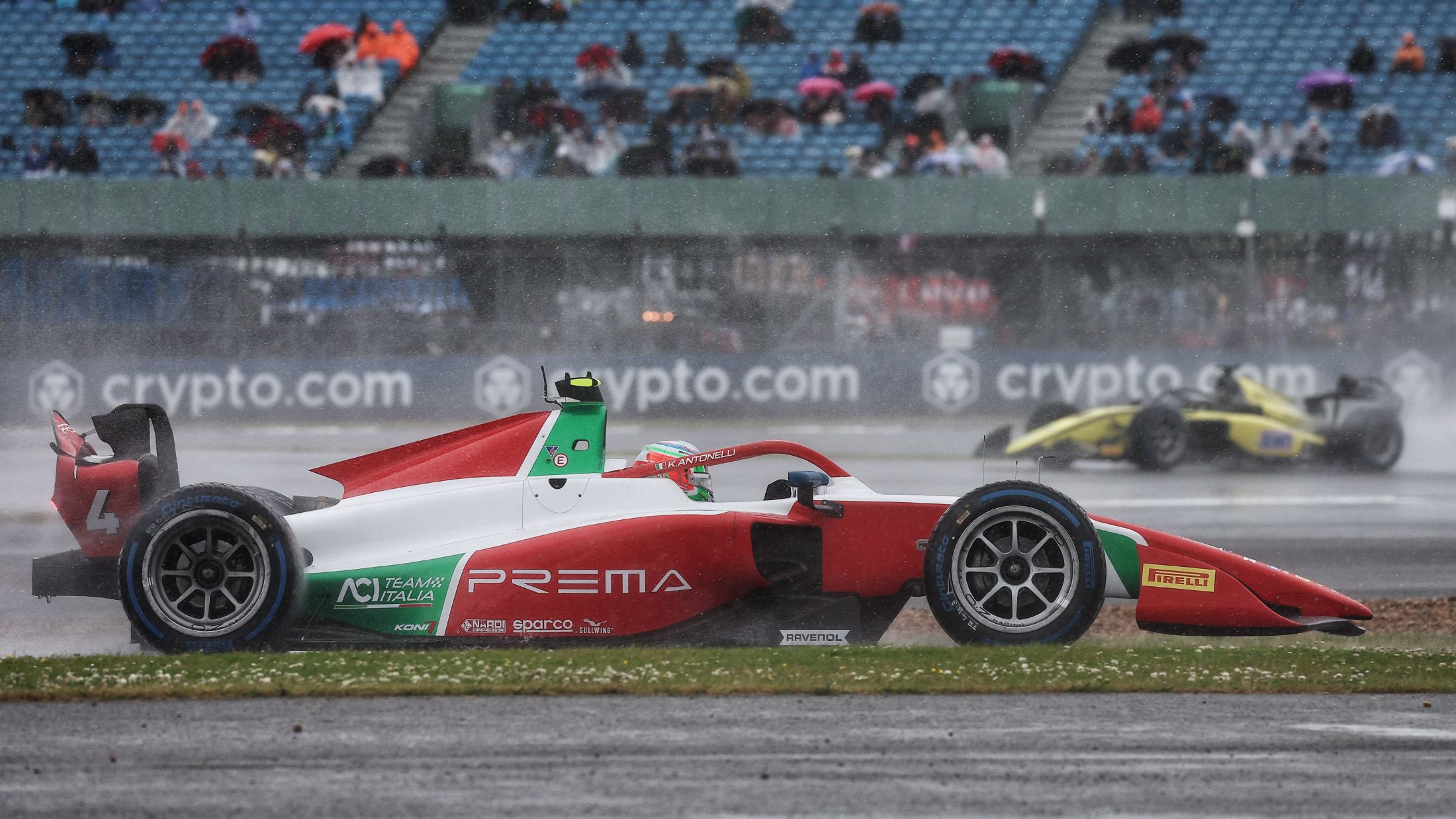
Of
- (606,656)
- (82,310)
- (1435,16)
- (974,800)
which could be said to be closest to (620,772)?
(974,800)

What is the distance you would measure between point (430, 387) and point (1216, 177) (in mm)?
10002

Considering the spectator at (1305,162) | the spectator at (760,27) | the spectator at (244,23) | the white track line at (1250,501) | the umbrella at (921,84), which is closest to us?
the white track line at (1250,501)

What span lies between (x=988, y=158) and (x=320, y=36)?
391 inches

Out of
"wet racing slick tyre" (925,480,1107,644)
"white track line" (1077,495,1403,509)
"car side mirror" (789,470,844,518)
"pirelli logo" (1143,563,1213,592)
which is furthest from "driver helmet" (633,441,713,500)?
"white track line" (1077,495,1403,509)

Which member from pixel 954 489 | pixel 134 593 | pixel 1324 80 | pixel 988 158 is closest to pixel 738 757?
pixel 134 593

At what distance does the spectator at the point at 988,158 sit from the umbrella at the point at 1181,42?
3.75 metres

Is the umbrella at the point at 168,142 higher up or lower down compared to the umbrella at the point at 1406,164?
higher up

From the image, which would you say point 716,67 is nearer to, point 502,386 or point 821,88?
point 821,88

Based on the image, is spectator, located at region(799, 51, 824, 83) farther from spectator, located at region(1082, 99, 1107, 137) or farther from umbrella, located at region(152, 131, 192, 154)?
umbrella, located at region(152, 131, 192, 154)

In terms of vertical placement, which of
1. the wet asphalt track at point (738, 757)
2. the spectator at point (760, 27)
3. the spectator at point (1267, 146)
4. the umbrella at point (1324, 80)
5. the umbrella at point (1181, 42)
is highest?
the spectator at point (760, 27)

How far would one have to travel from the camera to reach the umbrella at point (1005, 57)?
22594mm

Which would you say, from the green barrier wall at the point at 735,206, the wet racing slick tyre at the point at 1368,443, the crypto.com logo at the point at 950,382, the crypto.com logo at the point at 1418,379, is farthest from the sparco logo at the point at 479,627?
the crypto.com logo at the point at 1418,379

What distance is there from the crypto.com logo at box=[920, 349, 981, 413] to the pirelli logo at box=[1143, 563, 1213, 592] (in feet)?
41.5

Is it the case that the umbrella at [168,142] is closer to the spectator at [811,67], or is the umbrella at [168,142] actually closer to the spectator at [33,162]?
the spectator at [33,162]
